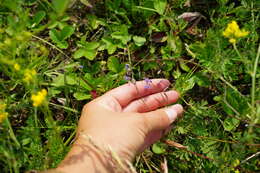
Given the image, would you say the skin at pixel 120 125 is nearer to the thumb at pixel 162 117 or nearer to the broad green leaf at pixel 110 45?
the thumb at pixel 162 117

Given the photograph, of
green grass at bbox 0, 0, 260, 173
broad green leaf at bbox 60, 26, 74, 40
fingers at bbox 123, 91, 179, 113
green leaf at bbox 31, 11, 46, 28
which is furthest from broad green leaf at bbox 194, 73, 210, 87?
green leaf at bbox 31, 11, 46, 28

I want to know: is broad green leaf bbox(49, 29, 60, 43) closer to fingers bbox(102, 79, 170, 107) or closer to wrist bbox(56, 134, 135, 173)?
fingers bbox(102, 79, 170, 107)

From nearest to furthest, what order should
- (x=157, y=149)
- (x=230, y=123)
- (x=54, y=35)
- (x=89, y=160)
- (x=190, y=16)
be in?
(x=89, y=160), (x=230, y=123), (x=157, y=149), (x=54, y=35), (x=190, y=16)

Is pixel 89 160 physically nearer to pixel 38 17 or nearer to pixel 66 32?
pixel 66 32

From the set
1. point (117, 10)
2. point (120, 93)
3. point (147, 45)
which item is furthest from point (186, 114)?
point (117, 10)

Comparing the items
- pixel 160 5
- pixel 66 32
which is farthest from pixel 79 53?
pixel 160 5

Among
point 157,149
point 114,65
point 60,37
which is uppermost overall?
point 60,37
